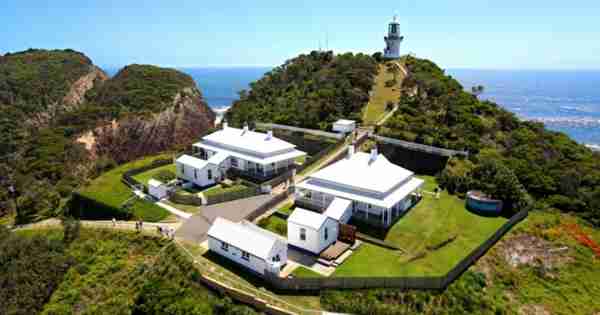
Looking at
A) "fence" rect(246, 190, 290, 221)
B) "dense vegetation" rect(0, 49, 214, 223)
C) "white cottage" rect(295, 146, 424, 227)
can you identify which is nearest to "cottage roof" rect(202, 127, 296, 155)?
"fence" rect(246, 190, 290, 221)

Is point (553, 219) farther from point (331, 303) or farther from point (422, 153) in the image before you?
point (331, 303)

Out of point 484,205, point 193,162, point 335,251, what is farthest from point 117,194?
point 484,205

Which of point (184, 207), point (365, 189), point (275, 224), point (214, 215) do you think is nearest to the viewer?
point (275, 224)

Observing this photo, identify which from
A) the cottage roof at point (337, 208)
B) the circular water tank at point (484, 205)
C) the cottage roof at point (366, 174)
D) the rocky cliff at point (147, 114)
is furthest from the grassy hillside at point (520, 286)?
the rocky cliff at point (147, 114)

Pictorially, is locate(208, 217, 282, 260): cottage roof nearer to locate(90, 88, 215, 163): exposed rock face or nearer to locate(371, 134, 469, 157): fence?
locate(371, 134, 469, 157): fence

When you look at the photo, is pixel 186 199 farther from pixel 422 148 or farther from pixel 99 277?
pixel 422 148

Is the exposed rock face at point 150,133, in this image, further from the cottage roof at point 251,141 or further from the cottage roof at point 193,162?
the cottage roof at point 193,162
